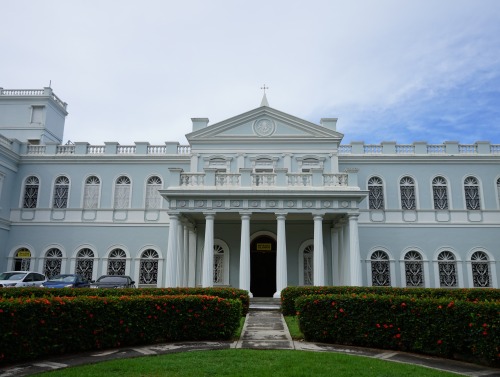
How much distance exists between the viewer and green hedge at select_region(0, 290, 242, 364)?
7355mm

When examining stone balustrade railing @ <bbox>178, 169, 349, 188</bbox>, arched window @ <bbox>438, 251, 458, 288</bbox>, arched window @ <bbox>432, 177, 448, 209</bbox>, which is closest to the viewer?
stone balustrade railing @ <bbox>178, 169, 349, 188</bbox>

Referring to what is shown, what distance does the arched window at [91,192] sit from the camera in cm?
2480

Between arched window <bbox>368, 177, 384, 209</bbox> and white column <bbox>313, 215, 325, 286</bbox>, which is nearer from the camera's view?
white column <bbox>313, 215, 325, 286</bbox>

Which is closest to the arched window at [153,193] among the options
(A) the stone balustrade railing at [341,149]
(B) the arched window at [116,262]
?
(A) the stone balustrade railing at [341,149]

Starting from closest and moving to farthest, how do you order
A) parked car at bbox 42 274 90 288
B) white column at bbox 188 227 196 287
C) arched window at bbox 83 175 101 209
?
parked car at bbox 42 274 90 288
white column at bbox 188 227 196 287
arched window at bbox 83 175 101 209

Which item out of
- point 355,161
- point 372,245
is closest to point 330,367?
point 372,245

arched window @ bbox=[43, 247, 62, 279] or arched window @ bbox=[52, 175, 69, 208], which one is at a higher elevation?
arched window @ bbox=[52, 175, 69, 208]

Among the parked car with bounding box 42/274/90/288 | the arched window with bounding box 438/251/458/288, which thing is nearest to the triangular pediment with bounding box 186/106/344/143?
the arched window with bounding box 438/251/458/288

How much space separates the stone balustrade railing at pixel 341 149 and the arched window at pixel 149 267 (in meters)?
5.68

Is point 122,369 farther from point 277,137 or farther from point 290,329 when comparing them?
point 277,137

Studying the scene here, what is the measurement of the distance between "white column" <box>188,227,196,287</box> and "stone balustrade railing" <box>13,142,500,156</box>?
5.50 meters

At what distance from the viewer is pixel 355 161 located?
24531 millimetres

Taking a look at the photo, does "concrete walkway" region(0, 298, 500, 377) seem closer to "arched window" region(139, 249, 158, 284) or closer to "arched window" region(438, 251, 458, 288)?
"arched window" region(139, 249, 158, 284)

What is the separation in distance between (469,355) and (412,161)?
17.9 m
